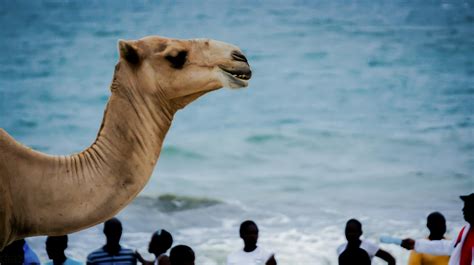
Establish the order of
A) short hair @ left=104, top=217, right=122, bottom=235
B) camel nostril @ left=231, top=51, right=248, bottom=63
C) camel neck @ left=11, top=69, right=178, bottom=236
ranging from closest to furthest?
camel neck @ left=11, top=69, right=178, bottom=236
camel nostril @ left=231, top=51, right=248, bottom=63
short hair @ left=104, top=217, right=122, bottom=235

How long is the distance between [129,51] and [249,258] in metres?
1.87

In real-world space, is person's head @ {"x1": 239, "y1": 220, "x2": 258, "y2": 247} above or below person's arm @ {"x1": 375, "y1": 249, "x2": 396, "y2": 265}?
above

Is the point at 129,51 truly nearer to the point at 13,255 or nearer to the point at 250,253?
the point at 13,255

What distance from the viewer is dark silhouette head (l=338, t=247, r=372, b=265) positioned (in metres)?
5.19

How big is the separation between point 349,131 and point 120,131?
11.7 meters

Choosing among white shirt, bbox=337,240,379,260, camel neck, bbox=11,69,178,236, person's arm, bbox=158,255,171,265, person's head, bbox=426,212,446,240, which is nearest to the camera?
camel neck, bbox=11,69,178,236

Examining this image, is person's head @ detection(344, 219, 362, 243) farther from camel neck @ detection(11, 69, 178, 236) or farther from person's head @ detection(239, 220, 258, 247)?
camel neck @ detection(11, 69, 178, 236)

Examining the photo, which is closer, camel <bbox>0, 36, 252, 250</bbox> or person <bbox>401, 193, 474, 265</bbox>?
camel <bbox>0, 36, 252, 250</bbox>

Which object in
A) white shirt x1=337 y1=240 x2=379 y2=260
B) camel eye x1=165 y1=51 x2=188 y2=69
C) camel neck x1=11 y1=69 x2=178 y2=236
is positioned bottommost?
white shirt x1=337 y1=240 x2=379 y2=260

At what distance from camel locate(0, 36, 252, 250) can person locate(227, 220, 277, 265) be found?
149 cm

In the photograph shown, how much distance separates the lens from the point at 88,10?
21312 mm

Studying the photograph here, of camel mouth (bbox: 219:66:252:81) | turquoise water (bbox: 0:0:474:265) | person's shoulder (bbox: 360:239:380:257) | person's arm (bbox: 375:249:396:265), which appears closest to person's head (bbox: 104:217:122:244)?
person's shoulder (bbox: 360:239:380:257)

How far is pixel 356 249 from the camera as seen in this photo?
17.9ft

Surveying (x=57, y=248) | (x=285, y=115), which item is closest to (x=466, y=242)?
(x=57, y=248)
